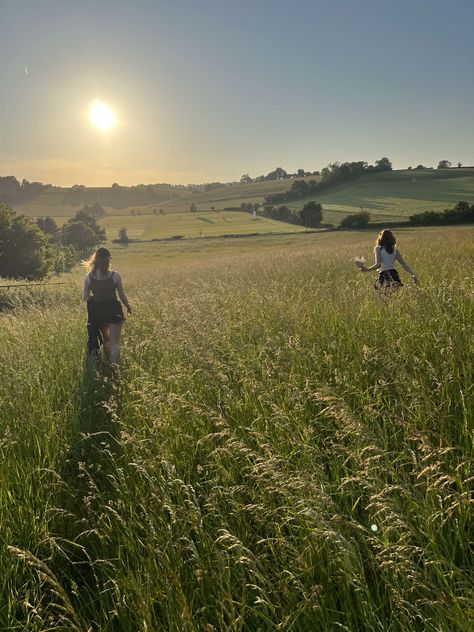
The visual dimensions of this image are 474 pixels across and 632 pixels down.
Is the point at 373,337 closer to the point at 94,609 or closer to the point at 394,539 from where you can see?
the point at 394,539

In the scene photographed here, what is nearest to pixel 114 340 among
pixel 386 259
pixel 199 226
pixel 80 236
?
pixel 386 259

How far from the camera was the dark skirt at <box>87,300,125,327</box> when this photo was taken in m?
6.35

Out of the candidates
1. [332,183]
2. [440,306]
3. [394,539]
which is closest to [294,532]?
[394,539]

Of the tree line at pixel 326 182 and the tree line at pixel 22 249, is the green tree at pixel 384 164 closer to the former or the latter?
the tree line at pixel 326 182

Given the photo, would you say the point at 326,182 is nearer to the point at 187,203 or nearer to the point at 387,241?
the point at 187,203

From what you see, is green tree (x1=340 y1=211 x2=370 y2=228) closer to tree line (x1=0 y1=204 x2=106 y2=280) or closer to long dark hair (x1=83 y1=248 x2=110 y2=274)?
tree line (x1=0 y1=204 x2=106 y2=280)

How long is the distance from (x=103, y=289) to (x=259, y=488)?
5056mm

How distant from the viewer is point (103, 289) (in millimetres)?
6504

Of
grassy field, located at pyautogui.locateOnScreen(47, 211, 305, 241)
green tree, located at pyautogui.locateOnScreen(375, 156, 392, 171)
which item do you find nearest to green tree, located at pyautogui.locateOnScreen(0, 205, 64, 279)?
grassy field, located at pyautogui.locateOnScreen(47, 211, 305, 241)

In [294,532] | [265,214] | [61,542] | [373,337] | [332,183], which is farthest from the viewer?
[332,183]

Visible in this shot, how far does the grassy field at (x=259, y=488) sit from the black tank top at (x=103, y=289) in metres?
1.46

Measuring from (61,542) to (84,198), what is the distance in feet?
589

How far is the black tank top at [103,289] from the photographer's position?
648 centimetres

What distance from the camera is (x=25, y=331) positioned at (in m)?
6.91
